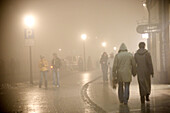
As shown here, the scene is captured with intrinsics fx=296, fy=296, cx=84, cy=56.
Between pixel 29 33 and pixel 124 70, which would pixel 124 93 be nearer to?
pixel 124 70

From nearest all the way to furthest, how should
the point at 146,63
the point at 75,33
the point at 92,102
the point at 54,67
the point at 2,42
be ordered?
the point at 146,63 < the point at 92,102 < the point at 54,67 < the point at 2,42 < the point at 75,33

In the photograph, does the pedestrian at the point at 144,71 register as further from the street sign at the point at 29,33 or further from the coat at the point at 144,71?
the street sign at the point at 29,33

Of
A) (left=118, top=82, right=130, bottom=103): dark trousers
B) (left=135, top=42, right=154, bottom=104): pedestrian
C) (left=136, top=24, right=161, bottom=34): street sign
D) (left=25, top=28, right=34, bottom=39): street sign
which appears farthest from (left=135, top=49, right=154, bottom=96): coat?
(left=25, top=28, right=34, bottom=39): street sign

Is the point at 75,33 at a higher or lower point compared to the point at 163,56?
higher

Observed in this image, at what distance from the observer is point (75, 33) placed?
102 m

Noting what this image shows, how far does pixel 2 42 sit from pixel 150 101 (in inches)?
2817

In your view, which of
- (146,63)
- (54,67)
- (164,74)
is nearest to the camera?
(146,63)

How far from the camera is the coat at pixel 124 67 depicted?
9500 mm

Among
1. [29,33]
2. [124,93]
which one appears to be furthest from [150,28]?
[29,33]

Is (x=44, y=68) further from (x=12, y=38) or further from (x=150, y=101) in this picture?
(x=12, y=38)

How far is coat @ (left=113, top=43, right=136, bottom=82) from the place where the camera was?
9.50m

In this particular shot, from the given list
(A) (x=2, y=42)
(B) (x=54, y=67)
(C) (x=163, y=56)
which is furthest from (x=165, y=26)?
(A) (x=2, y=42)

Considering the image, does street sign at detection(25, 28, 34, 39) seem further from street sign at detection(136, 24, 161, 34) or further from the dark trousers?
the dark trousers

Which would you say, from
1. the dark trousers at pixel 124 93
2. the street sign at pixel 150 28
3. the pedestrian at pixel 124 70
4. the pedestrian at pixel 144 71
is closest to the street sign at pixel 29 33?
the street sign at pixel 150 28
